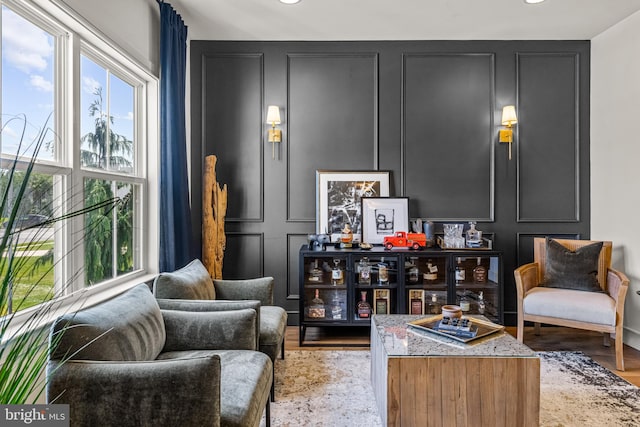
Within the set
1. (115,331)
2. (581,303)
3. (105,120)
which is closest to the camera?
(115,331)

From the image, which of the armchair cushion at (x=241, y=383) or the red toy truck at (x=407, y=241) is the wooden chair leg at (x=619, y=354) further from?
the armchair cushion at (x=241, y=383)

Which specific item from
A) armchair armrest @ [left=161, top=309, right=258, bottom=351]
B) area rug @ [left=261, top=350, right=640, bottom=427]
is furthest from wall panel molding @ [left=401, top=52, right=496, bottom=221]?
armchair armrest @ [left=161, top=309, right=258, bottom=351]

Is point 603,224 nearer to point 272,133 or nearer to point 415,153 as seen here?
point 415,153

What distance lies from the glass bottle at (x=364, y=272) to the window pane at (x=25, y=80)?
2349mm

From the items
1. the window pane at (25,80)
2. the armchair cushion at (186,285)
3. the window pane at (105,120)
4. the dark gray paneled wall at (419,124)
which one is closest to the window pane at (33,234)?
the window pane at (25,80)

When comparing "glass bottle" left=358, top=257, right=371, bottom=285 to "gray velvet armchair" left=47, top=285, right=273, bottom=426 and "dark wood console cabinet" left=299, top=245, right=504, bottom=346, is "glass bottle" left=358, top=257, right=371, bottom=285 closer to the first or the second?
"dark wood console cabinet" left=299, top=245, right=504, bottom=346

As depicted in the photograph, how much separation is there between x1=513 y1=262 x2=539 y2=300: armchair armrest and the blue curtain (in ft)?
8.63

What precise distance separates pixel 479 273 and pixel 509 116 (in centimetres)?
144

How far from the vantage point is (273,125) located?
378 cm

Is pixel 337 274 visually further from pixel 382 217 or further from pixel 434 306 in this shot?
pixel 434 306

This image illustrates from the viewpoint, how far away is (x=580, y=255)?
324 cm

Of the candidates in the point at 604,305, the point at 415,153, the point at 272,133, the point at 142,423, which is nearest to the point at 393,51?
the point at 415,153

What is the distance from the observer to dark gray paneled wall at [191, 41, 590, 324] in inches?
150

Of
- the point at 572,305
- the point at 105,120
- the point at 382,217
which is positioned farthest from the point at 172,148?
the point at 572,305
